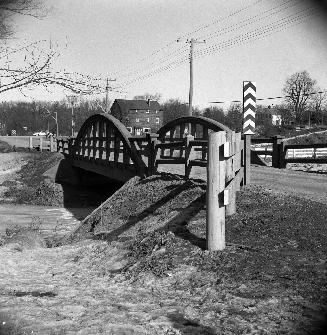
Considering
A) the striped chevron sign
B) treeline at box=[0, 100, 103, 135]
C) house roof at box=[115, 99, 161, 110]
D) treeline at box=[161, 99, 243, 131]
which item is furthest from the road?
house roof at box=[115, 99, 161, 110]

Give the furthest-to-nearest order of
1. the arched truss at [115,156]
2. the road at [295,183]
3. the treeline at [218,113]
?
the treeline at [218,113]
the arched truss at [115,156]
the road at [295,183]

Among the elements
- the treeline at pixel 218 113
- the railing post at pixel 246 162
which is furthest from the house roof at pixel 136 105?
the railing post at pixel 246 162

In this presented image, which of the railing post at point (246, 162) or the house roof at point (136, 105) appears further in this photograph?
the house roof at point (136, 105)

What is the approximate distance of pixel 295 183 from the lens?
10.9 metres

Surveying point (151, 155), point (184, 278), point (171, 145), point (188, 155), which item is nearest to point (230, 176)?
point (184, 278)

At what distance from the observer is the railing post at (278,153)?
1453cm

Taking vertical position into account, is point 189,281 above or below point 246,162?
below

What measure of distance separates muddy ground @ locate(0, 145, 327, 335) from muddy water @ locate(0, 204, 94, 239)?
→ 5788 mm

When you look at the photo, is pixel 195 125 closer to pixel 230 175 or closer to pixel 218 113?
pixel 230 175

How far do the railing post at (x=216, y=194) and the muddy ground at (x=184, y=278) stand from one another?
18 centimetres

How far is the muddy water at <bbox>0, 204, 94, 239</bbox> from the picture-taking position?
1412 centimetres

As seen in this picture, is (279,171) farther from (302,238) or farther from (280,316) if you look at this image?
(280,316)

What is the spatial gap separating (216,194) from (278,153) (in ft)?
31.2

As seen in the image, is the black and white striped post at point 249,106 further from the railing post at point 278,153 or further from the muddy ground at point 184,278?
the railing post at point 278,153
